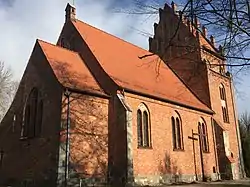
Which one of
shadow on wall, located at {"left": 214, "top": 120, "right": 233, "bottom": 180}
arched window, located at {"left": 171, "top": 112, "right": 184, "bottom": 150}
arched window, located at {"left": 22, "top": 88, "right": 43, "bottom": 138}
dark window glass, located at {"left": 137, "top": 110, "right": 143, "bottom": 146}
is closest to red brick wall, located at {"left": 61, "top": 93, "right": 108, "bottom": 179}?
dark window glass, located at {"left": 137, "top": 110, "right": 143, "bottom": 146}

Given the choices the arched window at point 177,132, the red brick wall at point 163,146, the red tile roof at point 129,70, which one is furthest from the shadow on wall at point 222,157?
the arched window at point 177,132

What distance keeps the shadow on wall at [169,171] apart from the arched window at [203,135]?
447 cm

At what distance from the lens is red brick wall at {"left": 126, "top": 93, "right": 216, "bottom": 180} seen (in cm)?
1806

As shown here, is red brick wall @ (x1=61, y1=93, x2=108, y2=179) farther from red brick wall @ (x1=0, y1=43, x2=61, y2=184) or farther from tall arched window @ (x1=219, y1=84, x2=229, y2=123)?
tall arched window @ (x1=219, y1=84, x2=229, y2=123)

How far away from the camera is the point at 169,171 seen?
19844 mm

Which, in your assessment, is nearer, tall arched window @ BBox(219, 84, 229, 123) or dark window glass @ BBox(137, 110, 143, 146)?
dark window glass @ BBox(137, 110, 143, 146)

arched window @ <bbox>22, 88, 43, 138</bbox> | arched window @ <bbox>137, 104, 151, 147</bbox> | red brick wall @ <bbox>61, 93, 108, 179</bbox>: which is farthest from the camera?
arched window @ <bbox>137, 104, 151, 147</bbox>

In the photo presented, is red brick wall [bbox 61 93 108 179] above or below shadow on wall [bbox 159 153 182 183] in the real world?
above

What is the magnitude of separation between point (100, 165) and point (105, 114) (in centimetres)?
299

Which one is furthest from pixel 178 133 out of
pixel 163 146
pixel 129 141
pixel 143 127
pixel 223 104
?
pixel 223 104

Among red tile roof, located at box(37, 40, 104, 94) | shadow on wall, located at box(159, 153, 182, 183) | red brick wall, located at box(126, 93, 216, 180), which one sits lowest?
shadow on wall, located at box(159, 153, 182, 183)

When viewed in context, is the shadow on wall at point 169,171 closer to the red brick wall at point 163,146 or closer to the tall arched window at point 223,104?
the red brick wall at point 163,146

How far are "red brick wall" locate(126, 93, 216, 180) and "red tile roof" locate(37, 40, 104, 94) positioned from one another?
2.57 meters

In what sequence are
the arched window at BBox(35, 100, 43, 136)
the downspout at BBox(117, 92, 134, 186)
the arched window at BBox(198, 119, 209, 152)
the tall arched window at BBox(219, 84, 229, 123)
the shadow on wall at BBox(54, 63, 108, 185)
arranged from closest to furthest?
the shadow on wall at BBox(54, 63, 108, 185)
the downspout at BBox(117, 92, 134, 186)
the arched window at BBox(35, 100, 43, 136)
the arched window at BBox(198, 119, 209, 152)
the tall arched window at BBox(219, 84, 229, 123)
